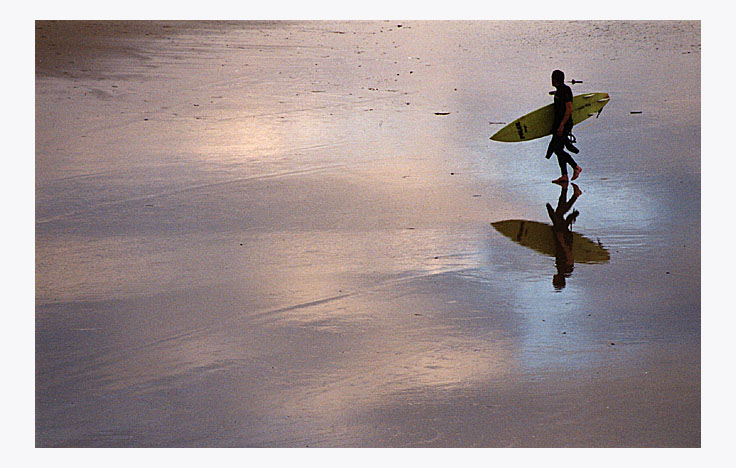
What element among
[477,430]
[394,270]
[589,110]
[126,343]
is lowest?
[477,430]

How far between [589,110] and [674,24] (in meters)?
1.34

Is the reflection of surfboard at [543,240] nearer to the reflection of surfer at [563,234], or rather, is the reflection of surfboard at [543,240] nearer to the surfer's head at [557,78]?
the reflection of surfer at [563,234]

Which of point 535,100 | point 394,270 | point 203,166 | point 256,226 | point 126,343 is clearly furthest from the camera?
point 535,100

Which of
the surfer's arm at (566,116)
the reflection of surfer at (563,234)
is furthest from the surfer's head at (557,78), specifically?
the reflection of surfer at (563,234)

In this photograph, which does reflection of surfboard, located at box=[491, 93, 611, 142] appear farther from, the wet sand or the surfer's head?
the surfer's head

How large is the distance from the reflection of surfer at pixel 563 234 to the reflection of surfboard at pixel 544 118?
590 mm

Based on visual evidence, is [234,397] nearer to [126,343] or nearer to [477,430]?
[126,343]

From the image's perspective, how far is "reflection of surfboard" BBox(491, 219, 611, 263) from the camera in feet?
19.0

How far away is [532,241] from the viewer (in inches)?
236

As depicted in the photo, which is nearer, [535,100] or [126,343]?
[126,343]

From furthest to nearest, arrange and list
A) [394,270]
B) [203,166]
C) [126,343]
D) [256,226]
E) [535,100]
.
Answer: [535,100]
[203,166]
[256,226]
[394,270]
[126,343]

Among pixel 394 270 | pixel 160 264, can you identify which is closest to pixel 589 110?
pixel 394 270

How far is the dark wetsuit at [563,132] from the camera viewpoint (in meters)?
6.81

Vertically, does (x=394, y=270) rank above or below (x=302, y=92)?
below
